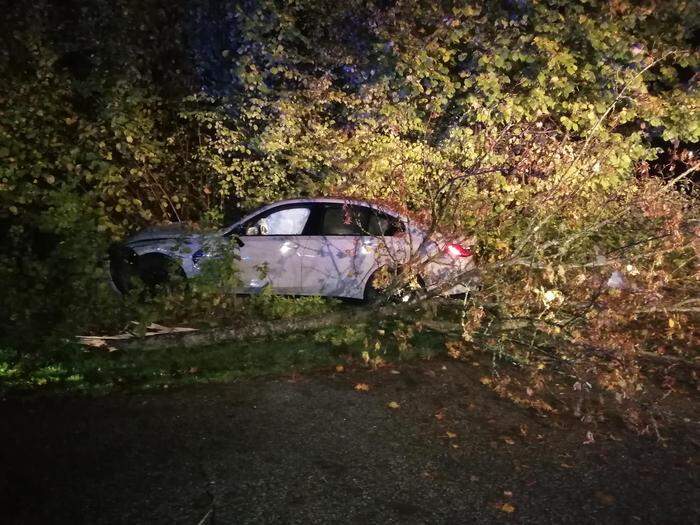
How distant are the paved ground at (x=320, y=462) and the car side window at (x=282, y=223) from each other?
283 centimetres

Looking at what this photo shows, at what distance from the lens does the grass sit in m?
5.42

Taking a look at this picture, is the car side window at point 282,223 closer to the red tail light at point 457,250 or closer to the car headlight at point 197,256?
the car headlight at point 197,256

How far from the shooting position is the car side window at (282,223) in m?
8.07

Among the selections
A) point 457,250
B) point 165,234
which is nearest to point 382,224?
point 457,250

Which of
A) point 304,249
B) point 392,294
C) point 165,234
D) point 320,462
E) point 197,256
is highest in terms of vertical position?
point 165,234

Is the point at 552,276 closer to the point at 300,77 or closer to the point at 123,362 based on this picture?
the point at 123,362

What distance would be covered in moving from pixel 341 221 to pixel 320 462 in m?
4.22

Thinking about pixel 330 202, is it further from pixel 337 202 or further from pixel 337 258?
pixel 337 258

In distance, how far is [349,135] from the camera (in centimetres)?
984

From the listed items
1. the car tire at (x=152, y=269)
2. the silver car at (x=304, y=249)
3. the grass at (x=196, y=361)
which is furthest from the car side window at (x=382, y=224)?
the car tire at (x=152, y=269)

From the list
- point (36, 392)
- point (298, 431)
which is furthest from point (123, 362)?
point (298, 431)

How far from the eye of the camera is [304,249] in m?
7.99

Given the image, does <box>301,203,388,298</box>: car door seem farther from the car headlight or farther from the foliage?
the car headlight

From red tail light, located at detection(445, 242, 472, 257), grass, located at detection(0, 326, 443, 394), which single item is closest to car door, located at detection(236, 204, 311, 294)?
grass, located at detection(0, 326, 443, 394)
